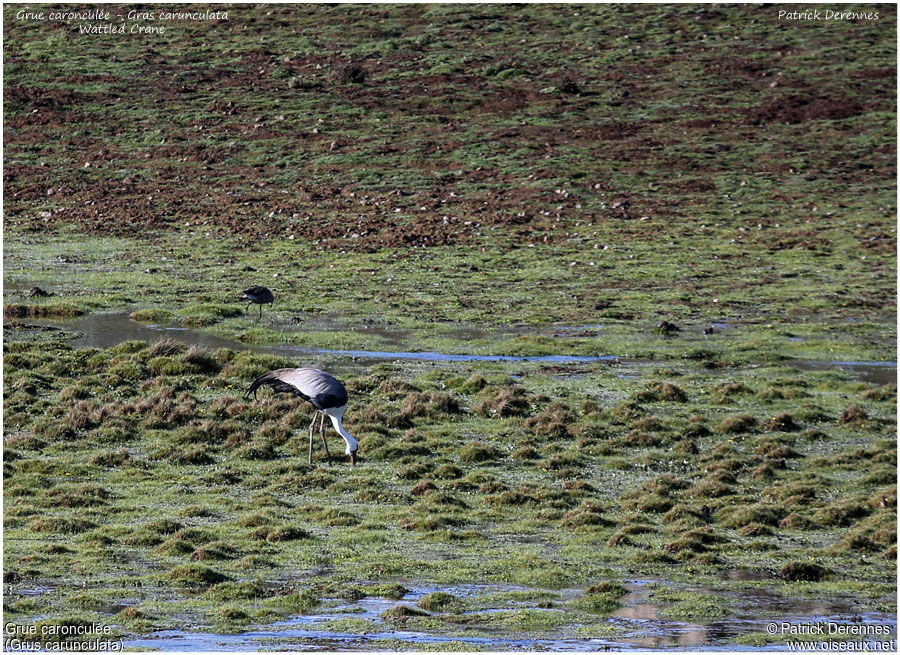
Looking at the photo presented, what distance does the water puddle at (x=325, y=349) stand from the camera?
31.9 meters

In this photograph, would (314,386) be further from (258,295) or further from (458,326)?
(258,295)

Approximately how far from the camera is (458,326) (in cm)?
3606

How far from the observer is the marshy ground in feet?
57.2

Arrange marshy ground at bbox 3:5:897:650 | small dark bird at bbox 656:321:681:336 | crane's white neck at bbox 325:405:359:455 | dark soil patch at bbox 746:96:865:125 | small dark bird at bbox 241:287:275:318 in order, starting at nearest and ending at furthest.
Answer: marshy ground at bbox 3:5:897:650 → crane's white neck at bbox 325:405:359:455 → small dark bird at bbox 656:321:681:336 → small dark bird at bbox 241:287:275:318 → dark soil patch at bbox 746:96:865:125

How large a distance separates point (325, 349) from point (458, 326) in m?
4.62

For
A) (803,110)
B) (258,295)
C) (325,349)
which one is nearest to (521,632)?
(325,349)

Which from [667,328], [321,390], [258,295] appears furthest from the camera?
[258,295]

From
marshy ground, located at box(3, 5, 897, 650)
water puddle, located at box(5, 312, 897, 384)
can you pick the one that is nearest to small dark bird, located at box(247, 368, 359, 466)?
marshy ground, located at box(3, 5, 897, 650)

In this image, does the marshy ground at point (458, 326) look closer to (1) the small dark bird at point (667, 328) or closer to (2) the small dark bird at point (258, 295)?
(1) the small dark bird at point (667, 328)

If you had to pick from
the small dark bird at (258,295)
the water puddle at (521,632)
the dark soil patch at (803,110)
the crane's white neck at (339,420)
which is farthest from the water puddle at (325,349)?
the dark soil patch at (803,110)

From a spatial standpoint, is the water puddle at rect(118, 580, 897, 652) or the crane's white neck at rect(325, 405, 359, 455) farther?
the crane's white neck at rect(325, 405, 359, 455)

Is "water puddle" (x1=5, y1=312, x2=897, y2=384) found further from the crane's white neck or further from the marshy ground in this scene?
the crane's white neck

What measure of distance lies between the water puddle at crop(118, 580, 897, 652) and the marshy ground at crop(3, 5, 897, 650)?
0.23 feet

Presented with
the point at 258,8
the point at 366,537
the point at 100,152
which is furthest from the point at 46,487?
the point at 258,8
